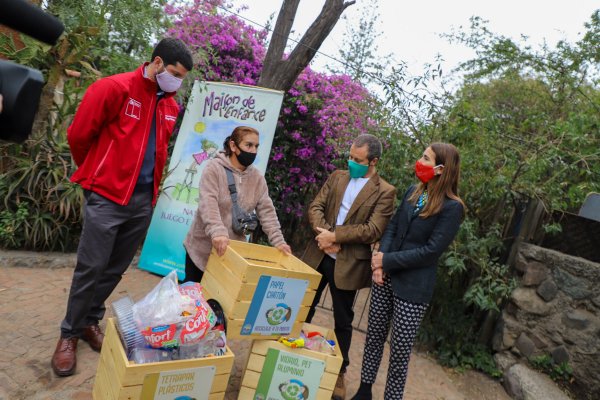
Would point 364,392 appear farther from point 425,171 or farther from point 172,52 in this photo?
point 172,52

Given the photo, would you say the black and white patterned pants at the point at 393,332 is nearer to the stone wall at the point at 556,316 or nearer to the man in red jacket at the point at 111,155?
the man in red jacket at the point at 111,155

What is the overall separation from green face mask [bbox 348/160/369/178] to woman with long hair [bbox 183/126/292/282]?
64 cm

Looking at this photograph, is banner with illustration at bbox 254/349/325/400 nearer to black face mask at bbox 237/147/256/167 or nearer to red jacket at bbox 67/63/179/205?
black face mask at bbox 237/147/256/167

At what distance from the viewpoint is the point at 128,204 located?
8.82 feet

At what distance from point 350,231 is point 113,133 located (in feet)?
5.27

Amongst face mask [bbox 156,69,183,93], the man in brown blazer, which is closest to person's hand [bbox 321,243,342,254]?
the man in brown blazer

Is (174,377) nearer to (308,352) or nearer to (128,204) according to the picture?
(308,352)

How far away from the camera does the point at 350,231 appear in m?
3.01

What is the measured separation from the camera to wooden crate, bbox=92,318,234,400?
198cm

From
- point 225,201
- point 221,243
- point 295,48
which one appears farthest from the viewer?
point 295,48

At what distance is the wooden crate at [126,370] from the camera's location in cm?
198

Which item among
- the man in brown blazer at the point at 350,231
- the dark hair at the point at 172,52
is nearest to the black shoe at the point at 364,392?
the man in brown blazer at the point at 350,231

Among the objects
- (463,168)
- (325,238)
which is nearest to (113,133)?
(325,238)

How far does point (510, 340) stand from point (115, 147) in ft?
12.8
